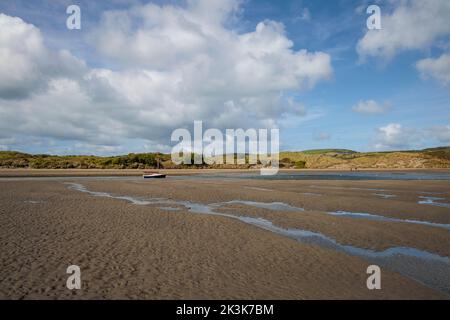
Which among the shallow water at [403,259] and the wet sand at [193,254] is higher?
the wet sand at [193,254]

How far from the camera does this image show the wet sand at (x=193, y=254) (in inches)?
269

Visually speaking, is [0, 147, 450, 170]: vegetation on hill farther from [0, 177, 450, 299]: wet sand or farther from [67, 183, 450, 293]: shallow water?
[67, 183, 450, 293]: shallow water

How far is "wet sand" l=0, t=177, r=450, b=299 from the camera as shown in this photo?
22.4 ft

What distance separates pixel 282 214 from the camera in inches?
667

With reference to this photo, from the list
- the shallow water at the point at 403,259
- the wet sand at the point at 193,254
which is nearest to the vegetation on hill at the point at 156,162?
the wet sand at the point at 193,254

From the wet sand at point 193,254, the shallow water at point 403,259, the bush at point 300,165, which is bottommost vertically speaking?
the shallow water at point 403,259

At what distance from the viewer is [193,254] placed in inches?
373

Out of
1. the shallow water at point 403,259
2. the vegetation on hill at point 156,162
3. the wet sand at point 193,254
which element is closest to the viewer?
the wet sand at point 193,254

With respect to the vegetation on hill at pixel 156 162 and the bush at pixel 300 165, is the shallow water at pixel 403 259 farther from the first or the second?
the bush at pixel 300 165

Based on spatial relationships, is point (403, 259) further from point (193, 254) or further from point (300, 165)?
point (300, 165)

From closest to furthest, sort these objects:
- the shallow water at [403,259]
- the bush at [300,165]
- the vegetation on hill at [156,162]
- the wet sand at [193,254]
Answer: the wet sand at [193,254] → the shallow water at [403,259] → the vegetation on hill at [156,162] → the bush at [300,165]

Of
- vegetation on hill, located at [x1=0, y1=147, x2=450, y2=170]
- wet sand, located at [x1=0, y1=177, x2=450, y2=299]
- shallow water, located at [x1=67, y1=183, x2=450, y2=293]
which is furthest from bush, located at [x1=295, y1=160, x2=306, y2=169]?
shallow water, located at [x1=67, y1=183, x2=450, y2=293]
